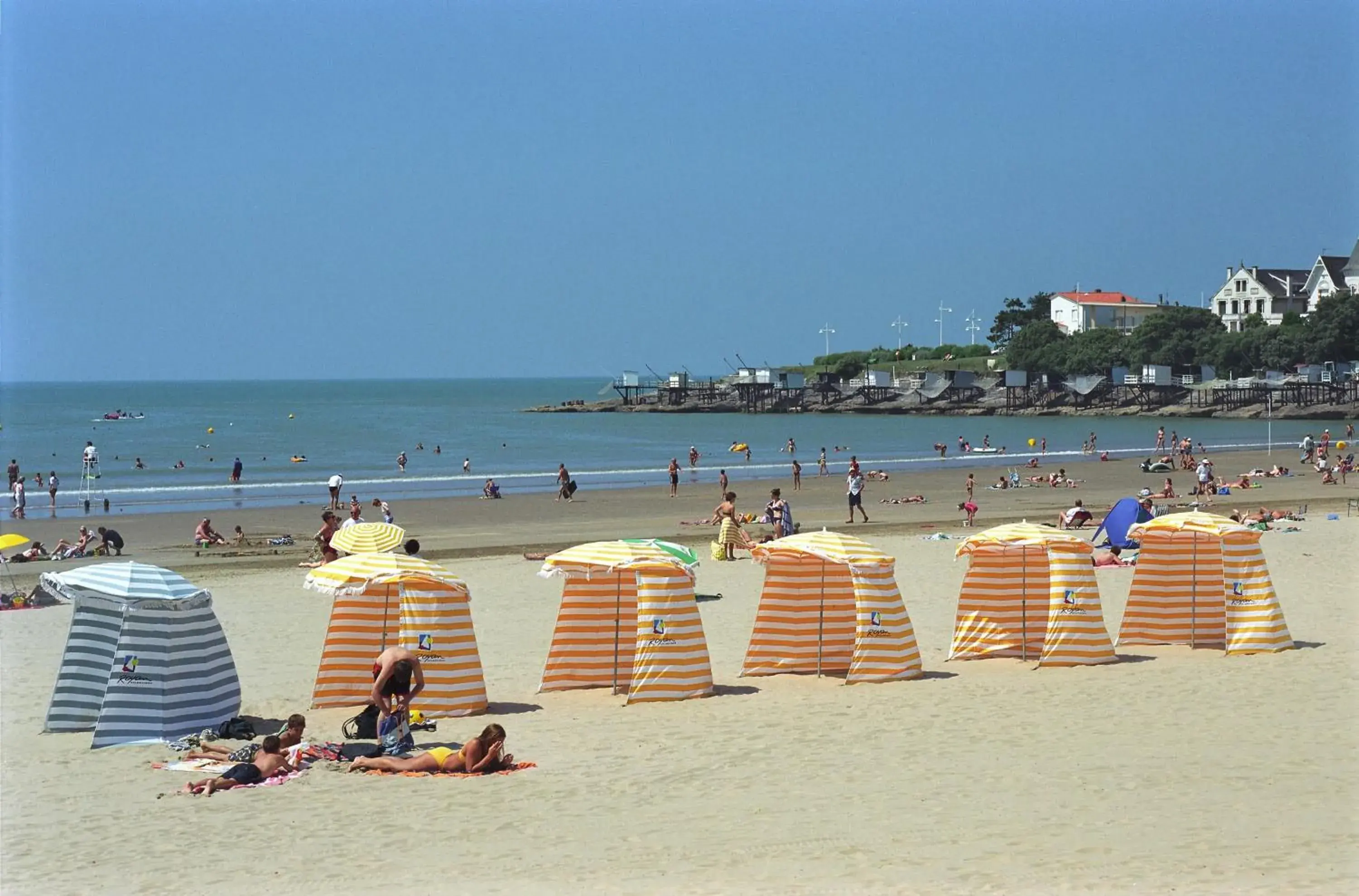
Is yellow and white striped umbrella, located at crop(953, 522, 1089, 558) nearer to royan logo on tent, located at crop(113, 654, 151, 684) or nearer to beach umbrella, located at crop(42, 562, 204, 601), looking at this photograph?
beach umbrella, located at crop(42, 562, 204, 601)

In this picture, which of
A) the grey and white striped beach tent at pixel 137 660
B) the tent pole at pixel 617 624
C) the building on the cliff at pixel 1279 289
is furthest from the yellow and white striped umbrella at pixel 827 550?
the building on the cliff at pixel 1279 289

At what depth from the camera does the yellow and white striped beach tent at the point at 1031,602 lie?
1295 centimetres

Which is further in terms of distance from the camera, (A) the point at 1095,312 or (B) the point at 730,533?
(A) the point at 1095,312

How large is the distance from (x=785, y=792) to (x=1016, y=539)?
15.9ft

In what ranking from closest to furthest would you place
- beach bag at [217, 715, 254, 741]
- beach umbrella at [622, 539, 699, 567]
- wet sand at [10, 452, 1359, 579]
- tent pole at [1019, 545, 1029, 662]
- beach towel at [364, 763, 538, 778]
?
beach towel at [364, 763, 538, 778]
beach bag at [217, 715, 254, 741]
beach umbrella at [622, 539, 699, 567]
tent pole at [1019, 545, 1029, 662]
wet sand at [10, 452, 1359, 579]

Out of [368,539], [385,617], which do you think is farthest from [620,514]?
[385,617]

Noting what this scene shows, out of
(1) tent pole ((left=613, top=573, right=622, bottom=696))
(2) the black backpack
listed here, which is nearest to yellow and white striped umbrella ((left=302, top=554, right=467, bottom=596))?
(2) the black backpack

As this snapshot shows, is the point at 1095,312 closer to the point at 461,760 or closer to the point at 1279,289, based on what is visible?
the point at 1279,289

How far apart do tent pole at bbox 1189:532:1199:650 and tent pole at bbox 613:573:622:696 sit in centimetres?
567

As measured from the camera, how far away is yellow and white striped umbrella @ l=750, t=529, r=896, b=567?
12.3m

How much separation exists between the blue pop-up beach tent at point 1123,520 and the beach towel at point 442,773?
1268cm

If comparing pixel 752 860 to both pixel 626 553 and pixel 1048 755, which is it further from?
pixel 626 553

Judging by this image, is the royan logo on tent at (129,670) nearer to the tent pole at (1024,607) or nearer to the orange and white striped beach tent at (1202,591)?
the tent pole at (1024,607)

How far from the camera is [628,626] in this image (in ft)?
40.6
